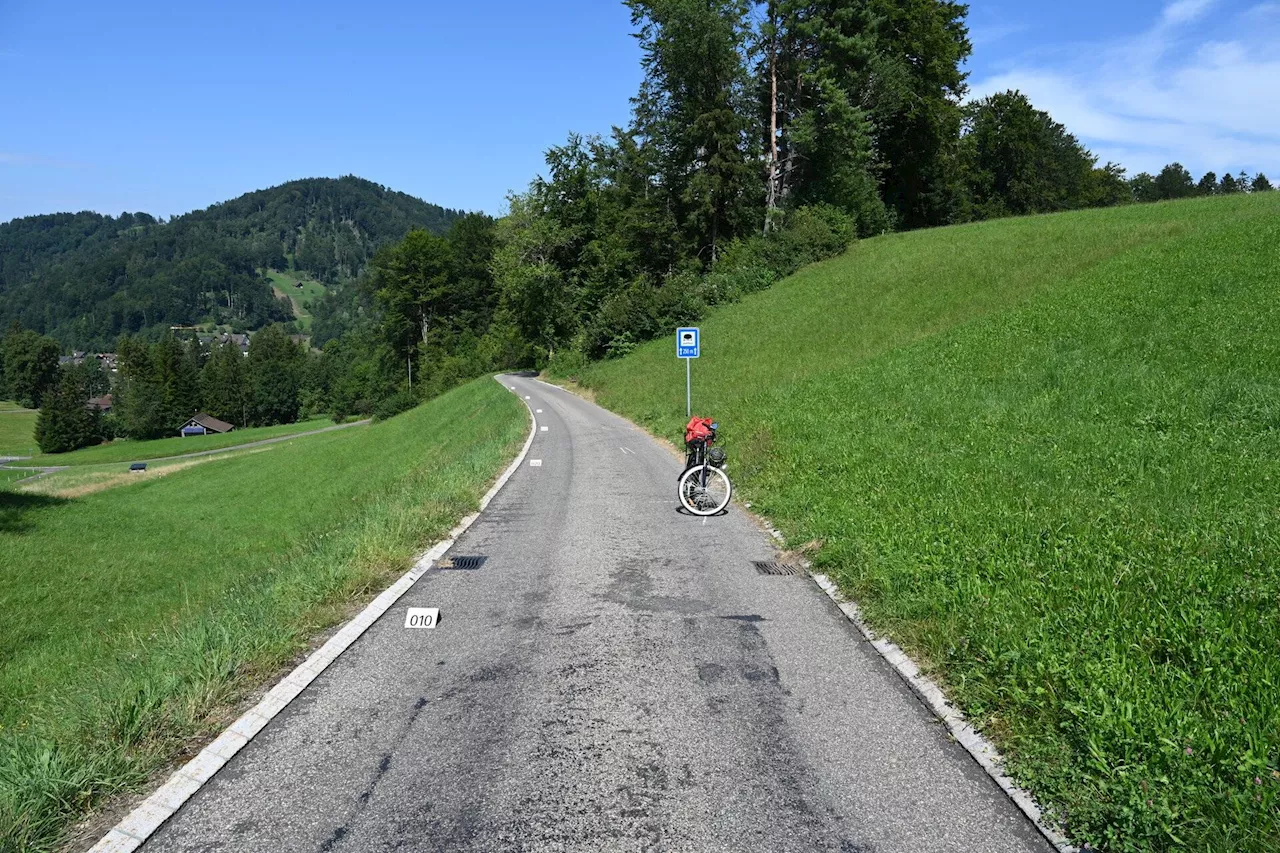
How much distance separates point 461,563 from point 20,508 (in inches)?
1093

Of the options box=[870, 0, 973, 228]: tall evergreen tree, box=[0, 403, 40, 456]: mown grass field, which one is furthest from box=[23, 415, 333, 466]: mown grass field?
box=[870, 0, 973, 228]: tall evergreen tree

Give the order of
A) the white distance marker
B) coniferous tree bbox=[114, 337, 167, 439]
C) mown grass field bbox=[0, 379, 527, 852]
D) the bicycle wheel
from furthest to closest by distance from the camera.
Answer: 1. coniferous tree bbox=[114, 337, 167, 439]
2. the bicycle wheel
3. the white distance marker
4. mown grass field bbox=[0, 379, 527, 852]

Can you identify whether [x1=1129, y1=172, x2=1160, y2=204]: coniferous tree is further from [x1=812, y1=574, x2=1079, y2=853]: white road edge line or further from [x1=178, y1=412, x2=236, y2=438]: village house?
[x1=178, y1=412, x2=236, y2=438]: village house

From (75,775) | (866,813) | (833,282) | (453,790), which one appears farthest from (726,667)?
(833,282)

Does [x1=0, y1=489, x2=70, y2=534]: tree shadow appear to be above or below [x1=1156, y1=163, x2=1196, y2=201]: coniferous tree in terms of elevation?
below

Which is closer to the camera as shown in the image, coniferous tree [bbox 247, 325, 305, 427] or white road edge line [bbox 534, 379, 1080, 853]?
white road edge line [bbox 534, 379, 1080, 853]

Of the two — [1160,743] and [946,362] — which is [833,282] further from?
[1160,743]

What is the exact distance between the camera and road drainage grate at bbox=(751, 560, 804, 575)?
25.8 feet

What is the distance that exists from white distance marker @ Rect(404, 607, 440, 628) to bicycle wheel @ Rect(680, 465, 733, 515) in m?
5.24

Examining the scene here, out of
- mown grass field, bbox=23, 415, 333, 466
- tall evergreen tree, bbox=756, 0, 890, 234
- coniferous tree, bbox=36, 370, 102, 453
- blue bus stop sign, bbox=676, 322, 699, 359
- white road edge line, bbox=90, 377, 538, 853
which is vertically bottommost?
mown grass field, bbox=23, 415, 333, 466

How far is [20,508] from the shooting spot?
2688cm

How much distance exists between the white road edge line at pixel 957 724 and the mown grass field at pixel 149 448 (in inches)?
3477

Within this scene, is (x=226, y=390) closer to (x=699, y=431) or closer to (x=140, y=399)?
(x=140, y=399)

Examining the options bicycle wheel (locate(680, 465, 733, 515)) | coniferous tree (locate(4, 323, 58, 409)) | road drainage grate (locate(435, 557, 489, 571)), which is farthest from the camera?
coniferous tree (locate(4, 323, 58, 409))
